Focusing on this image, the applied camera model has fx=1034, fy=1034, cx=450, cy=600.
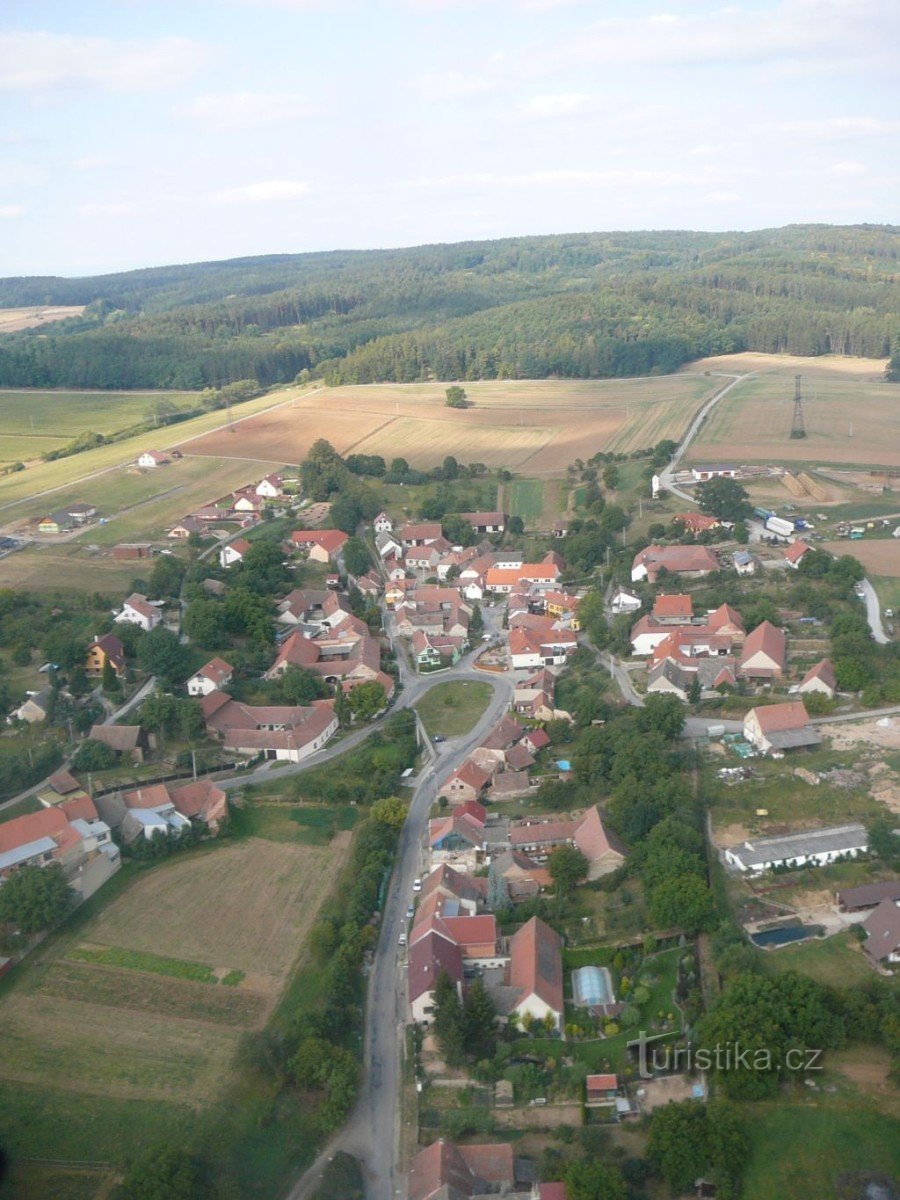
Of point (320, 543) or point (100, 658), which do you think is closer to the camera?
point (100, 658)

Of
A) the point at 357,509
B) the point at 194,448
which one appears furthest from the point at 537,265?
the point at 357,509

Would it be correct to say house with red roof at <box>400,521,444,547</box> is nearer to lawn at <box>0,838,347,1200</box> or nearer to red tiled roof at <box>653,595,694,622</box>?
red tiled roof at <box>653,595,694,622</box>

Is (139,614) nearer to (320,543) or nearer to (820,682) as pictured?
(320,543)

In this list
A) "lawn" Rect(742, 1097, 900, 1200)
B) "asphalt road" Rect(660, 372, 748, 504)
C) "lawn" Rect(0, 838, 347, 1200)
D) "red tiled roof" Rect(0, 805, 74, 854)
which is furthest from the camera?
"asphalt road" Rect(660, 372, 748, 504)

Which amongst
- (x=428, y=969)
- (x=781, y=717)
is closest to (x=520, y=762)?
(x=781, y=717)

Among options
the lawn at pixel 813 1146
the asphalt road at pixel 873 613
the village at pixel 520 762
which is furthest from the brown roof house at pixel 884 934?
the asphalt road at pixel 873 613

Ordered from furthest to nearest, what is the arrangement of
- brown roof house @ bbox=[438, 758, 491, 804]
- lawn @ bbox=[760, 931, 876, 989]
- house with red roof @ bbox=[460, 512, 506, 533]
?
house with red roof @ bbox=[460, 512, 506, 533] → brown roof house @ bbox=[438, 758, 491, 804] → lawn @ bbox=[760, 931, 876, 989]

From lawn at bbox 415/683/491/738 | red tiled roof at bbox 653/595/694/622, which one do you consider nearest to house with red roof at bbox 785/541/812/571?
red tiled roof at bbox 653/595/694/622
